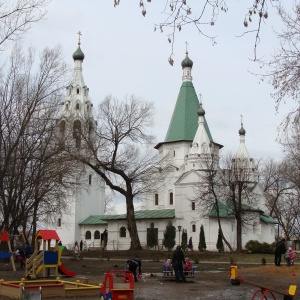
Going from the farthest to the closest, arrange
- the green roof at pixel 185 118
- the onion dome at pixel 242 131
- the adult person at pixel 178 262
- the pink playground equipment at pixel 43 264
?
the onion dome at pixel 242 131
the green roof at pixel 185 118
the pink playground equipment at pixel 43 264
the adult person at pixel 178 262

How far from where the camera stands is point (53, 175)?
2877 centimetres

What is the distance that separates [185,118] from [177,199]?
10728mm

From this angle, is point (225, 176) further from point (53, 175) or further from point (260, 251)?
point (53, 175)

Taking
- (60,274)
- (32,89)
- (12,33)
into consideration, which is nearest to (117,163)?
(32,89)

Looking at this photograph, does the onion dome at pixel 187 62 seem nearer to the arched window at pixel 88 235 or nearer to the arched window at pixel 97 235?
the arched window at pixel 97 235

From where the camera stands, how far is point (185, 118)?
64250mm

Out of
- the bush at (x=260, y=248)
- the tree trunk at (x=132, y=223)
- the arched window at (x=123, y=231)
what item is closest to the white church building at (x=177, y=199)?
the arched window at (x=123, y=231)

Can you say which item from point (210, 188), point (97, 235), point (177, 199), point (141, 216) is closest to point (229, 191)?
point (210, 188)

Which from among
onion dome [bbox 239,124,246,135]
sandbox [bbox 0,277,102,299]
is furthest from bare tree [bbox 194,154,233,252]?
sandbox [bbox 0,277,102,299]

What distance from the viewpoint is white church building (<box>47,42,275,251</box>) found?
5628 cm

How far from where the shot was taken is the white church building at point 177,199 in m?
56.3

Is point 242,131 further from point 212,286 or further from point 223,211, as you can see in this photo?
point 212,286

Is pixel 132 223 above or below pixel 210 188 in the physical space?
below

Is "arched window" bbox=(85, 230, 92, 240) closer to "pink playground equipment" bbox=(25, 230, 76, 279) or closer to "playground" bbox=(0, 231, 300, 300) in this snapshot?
"playground" bbox=(0, 231, 300, 300)
